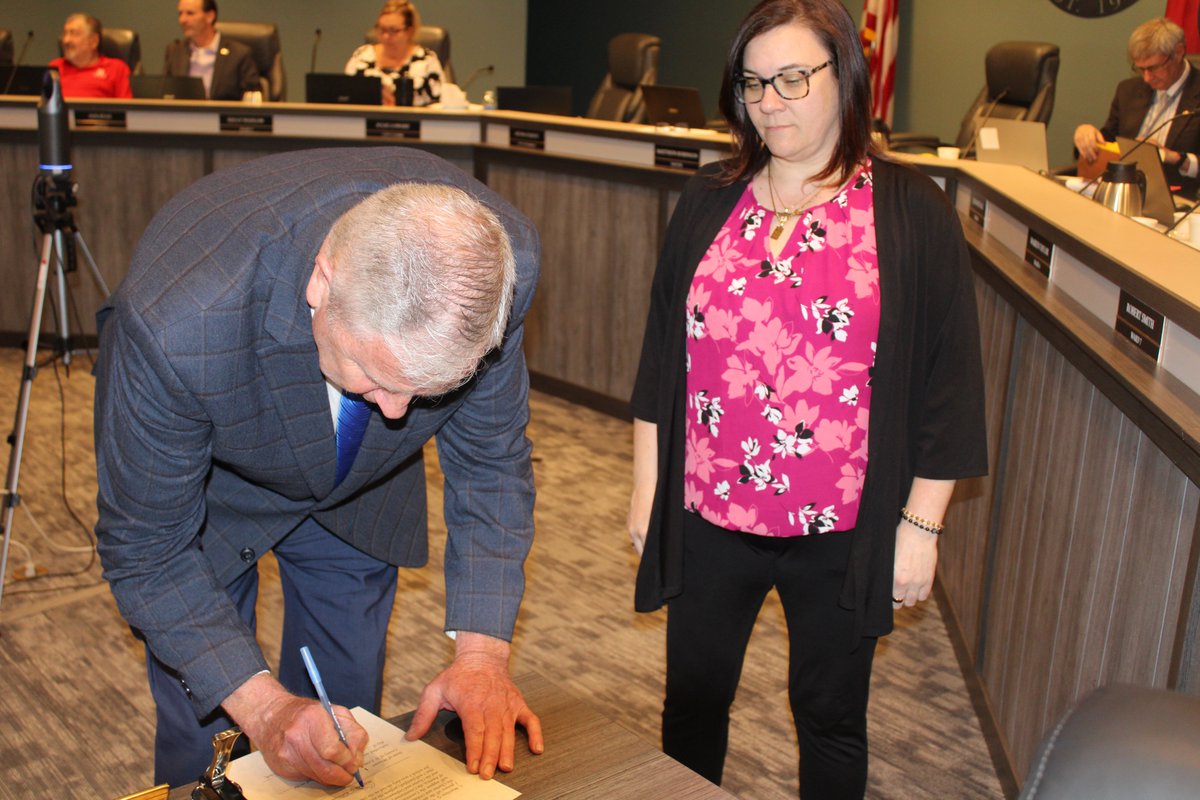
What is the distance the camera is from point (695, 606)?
6.02 ft

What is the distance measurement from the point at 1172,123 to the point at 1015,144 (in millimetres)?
994

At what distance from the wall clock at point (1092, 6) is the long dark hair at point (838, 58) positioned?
5.66 meters

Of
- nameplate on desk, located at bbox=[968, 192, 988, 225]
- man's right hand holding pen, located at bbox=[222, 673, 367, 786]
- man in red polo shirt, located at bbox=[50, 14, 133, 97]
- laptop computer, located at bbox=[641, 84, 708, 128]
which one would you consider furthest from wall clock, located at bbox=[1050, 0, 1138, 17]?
man's right hand holding pen, located at bbox=[222, 673, 367, 786]

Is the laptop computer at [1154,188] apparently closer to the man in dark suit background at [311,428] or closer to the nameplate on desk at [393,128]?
the man in dark suit background at [311,428]

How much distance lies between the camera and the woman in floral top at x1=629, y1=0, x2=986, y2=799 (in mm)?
1671

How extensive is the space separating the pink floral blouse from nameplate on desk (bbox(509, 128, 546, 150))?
3.27 m

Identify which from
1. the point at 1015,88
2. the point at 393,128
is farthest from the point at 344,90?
the point at 1015,88

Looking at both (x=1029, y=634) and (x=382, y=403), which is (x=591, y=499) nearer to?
(x=1029, y=634)

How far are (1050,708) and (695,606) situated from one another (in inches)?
28.3

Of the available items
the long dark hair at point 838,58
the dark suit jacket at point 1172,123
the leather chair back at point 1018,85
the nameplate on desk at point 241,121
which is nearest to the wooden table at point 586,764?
the long dark hair at point 838,58

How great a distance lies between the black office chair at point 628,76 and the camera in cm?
637

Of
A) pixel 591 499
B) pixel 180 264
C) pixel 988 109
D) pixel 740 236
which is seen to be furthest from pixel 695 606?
pixel 988 109

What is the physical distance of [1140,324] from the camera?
1792 millimetres

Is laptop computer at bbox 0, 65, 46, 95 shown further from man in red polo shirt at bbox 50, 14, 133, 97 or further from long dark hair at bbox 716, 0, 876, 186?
long dark hair at bbox 716, 0, 876, 186
